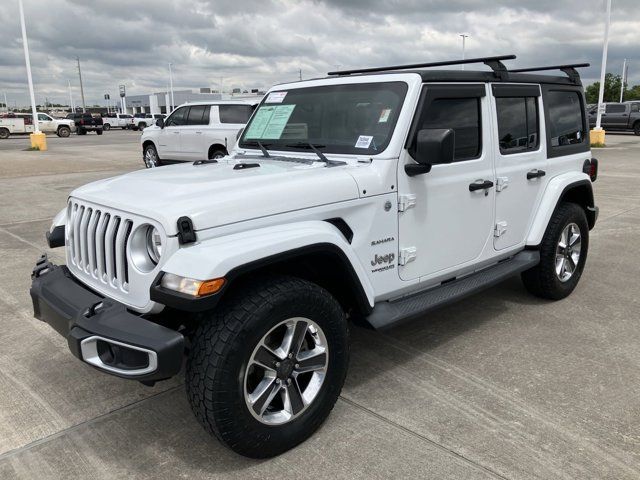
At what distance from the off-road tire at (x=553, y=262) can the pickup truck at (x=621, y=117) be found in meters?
27.1

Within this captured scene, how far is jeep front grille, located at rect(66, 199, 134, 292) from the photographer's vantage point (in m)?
2.63

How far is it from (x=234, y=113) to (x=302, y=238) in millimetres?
11063

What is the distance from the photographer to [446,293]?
3586 millimetres

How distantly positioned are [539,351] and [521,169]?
134 centimetres

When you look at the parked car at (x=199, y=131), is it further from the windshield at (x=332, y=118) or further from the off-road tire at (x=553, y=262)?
the off-road tire at (x=553, y=262)

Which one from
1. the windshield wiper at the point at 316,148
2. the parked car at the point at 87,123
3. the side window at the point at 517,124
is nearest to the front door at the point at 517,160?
the side window at the point at 517,124

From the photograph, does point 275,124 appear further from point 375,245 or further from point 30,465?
point 30,465

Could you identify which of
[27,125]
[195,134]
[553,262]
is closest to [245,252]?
[553,262]

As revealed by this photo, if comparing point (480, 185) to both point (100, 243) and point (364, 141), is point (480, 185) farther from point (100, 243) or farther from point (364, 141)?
point (100, 243)

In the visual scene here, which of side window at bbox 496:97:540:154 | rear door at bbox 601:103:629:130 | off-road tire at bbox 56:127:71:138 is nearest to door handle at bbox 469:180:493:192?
side window at bbox 496:97:540:154

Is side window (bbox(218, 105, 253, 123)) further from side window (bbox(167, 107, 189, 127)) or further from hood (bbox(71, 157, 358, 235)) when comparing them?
Answer: hood (bbox(71, 157, 358, 235))

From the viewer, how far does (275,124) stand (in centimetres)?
394

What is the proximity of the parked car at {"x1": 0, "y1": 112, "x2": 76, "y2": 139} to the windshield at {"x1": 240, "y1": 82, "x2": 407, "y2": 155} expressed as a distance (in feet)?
117

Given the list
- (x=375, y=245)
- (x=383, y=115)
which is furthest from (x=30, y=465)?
(x=383, y=115)
